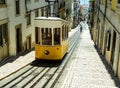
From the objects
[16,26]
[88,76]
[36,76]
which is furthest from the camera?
[16,26]

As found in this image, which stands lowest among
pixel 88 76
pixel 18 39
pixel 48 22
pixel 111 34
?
pixel 88 76

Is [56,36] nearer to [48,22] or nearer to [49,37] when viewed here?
[49,37]

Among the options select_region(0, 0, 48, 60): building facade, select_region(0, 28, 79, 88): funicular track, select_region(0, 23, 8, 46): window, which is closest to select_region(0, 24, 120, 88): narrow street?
select_region(0, 28, 79, 88): funicular track

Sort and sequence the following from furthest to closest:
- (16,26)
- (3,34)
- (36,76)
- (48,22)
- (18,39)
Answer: (18,39), (16,26), (3,34), (48,22), (36,76)

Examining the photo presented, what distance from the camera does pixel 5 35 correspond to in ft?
59.5

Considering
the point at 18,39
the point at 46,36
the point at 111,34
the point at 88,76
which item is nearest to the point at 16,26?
the point at 18,39

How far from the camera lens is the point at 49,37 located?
16.5m

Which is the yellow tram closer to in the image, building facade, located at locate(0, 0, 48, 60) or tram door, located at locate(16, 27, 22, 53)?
building facade, located at locate(0, 0, 48, 60)

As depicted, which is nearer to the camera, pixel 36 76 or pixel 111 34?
pixel 36 76

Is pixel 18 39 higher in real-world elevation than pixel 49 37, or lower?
lower

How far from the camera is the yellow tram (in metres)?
16.3

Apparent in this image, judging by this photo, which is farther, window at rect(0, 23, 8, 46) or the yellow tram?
window at rect(0, 23, 8, 46)

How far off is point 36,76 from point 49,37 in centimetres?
346

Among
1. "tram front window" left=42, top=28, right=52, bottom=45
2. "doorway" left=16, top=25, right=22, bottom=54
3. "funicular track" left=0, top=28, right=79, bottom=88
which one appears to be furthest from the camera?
"doorway" left=16, top=25, right=22, bottom=54
